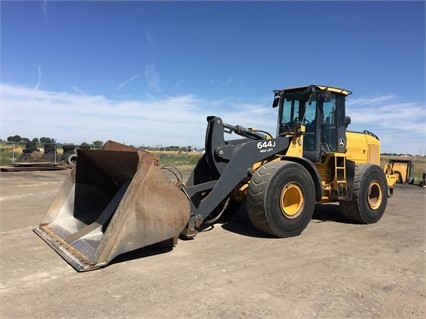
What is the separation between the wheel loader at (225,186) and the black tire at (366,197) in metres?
0.02

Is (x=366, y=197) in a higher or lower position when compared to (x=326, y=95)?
lower

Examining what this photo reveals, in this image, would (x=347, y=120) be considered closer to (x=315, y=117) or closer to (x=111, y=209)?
(x=315, y=117)

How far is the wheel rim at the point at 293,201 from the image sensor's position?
22.3ft

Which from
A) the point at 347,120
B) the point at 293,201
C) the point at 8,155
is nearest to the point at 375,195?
the point at 347,120

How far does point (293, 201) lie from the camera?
6.98 m

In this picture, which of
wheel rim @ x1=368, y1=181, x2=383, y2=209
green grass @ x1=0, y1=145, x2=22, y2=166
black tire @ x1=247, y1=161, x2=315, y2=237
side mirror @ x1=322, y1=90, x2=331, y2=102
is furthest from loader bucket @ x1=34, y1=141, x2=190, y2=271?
green grass @ x1=0, y1=145, x2=22, y2=166

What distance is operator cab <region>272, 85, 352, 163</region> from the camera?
8.21 meters

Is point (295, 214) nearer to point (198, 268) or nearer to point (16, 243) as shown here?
point (198, 268)

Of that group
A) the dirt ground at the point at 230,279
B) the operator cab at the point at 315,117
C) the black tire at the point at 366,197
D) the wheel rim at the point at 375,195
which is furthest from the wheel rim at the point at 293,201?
the wheel rim at the point at 375,195

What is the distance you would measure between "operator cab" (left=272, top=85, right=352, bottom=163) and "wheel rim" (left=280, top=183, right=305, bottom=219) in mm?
1444

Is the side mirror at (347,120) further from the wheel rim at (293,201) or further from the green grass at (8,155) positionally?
the green grass at (8,155)

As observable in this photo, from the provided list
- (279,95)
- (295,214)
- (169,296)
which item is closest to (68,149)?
(279,95)

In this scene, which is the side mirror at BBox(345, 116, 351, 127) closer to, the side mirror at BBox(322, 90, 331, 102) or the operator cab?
the operator cab

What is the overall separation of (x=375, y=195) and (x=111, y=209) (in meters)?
5.55
